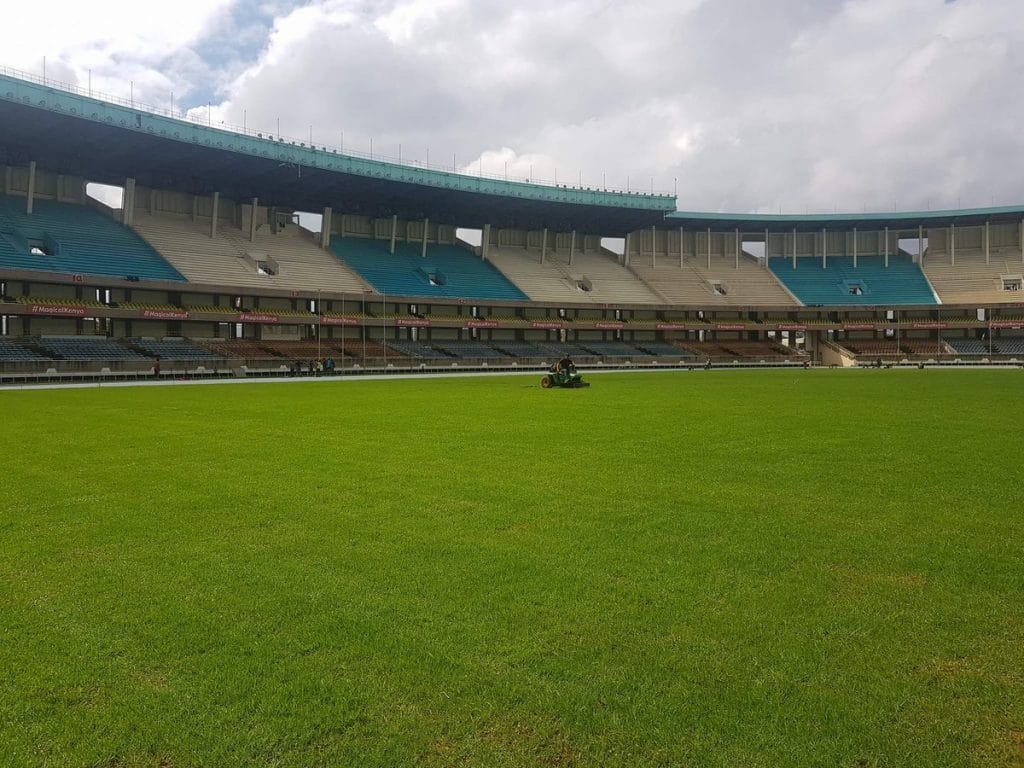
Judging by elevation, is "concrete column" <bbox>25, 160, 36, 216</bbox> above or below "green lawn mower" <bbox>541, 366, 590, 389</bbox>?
above

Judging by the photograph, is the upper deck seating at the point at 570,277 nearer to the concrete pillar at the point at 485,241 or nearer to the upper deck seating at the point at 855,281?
the concrete pillar at the point at 485,241

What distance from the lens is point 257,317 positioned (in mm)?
56969

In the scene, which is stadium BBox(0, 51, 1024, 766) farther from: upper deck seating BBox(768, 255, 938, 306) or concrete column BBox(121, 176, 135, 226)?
upper deck seating BBox(768, 255, 938, 306)

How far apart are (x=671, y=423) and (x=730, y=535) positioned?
32.7ft

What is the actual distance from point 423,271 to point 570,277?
715 inches

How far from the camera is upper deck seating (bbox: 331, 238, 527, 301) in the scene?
6775cm

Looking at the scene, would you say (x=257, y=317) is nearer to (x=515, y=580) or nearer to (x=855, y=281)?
(x=515, y=580)

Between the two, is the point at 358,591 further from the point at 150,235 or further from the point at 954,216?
the point at 954,216

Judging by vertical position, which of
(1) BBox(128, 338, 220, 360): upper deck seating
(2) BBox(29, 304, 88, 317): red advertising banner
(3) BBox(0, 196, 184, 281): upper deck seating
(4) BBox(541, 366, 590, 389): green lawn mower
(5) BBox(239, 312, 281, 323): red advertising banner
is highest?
(3) BBox(0, 196, 184, 281): upper deck seating

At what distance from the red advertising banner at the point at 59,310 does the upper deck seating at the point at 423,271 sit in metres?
24.8

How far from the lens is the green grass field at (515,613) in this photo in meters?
3.37

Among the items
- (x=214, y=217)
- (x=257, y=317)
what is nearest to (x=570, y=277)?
(x=257, y=317)

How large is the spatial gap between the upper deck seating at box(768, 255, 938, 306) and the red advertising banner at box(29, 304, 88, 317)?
73431 millimetres

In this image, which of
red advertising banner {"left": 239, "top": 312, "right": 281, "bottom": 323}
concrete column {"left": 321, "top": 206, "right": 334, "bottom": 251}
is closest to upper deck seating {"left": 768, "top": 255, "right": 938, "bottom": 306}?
concrete column {"left": 321, "top": 206, "right": 334, "bottom": 251}
